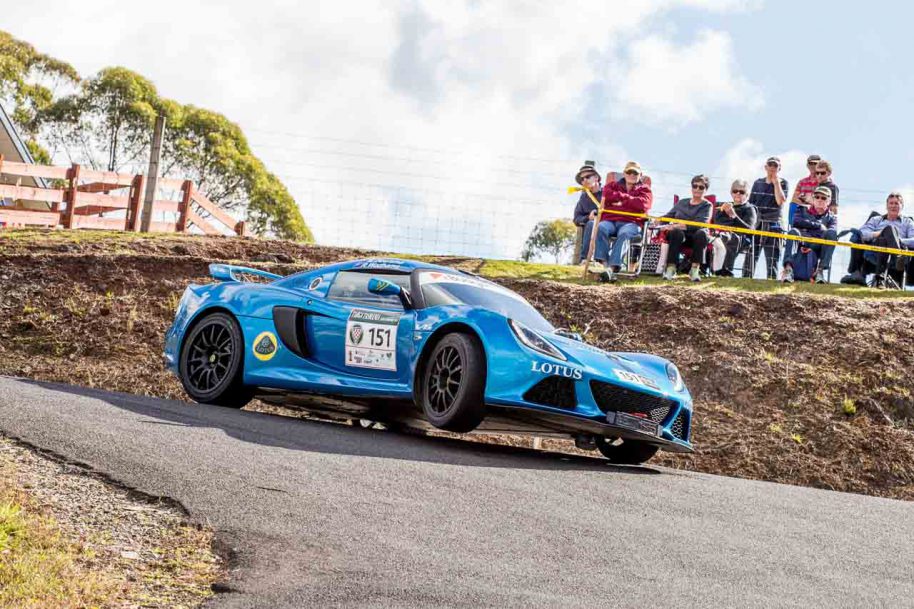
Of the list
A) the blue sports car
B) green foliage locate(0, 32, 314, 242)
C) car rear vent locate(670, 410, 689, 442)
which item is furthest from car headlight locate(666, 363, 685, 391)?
green foliage locate(0, 32, 314, 242)

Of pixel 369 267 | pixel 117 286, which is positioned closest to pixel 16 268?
pixel 117 286

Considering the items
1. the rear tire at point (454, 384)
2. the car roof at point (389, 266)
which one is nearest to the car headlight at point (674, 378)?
the rear tire at point (454, 384)

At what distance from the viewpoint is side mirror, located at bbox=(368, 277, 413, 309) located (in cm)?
830

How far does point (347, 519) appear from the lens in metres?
5.12

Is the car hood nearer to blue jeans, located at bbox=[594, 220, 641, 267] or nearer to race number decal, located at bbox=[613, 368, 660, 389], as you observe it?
race number decal, located at bbox=[613, 368, 660, 389]

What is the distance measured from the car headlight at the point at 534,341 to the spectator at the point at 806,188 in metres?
8.80

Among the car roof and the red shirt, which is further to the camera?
the red shirt

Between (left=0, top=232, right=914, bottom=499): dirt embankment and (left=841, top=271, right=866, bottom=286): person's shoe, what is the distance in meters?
1.63

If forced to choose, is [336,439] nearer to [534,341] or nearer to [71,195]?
[534,341]

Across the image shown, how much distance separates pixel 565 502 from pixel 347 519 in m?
1.34

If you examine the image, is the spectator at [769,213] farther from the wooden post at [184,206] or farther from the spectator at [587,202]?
the wooden post at [184,206]

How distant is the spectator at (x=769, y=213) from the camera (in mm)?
15766

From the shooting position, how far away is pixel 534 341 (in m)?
7.75

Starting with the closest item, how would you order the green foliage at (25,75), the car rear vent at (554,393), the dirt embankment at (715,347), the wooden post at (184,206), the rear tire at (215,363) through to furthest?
the car rear vent at (554,393), the rear tire at (215,363), the dirt embankment at (715,347), the wooden post at (184,206), the green foliage at (25,75)
